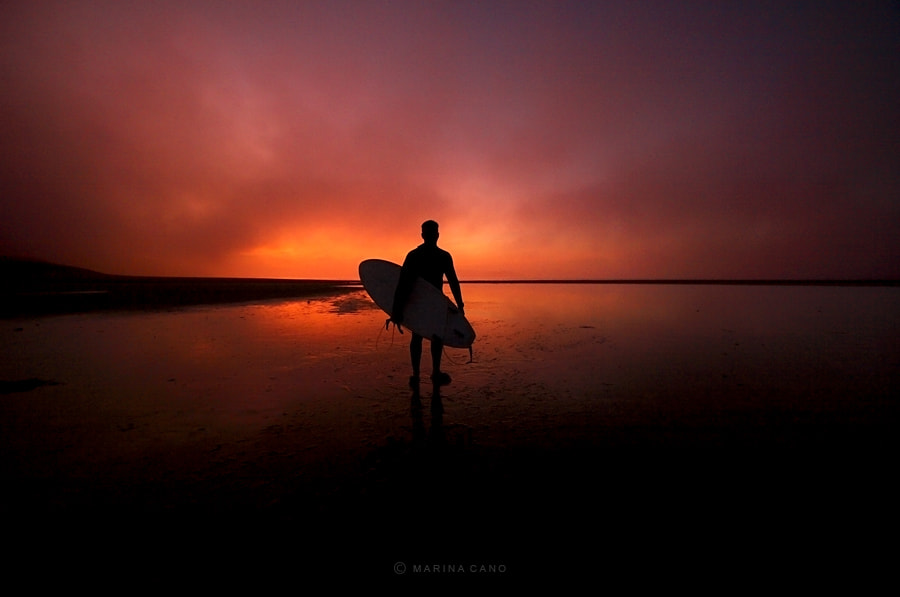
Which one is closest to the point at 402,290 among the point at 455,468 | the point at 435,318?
the point at 435,318

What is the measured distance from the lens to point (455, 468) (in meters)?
3.19

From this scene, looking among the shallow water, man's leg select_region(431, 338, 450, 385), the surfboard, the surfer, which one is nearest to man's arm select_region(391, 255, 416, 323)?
the surfer

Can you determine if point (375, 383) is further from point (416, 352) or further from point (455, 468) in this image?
point (455, 468)

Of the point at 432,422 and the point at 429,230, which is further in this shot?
the point at 429,230

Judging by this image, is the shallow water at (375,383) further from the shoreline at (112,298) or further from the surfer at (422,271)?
the shoreline at (112,298)

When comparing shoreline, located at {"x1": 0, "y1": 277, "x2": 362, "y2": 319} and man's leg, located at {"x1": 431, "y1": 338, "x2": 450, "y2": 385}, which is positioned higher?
shoreline, located at {"x1": 0, "y1": 277, "x2": 362, "y2": 319}

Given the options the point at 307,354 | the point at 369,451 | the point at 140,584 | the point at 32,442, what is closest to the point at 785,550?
the point at 369,451

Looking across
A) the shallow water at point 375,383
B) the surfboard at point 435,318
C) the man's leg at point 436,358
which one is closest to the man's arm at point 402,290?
the surfboard at point 435,318

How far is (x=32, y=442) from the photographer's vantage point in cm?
368

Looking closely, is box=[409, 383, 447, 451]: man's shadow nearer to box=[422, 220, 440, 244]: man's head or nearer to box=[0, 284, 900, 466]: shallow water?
box=[0, 284, 900, 466]: shallow water

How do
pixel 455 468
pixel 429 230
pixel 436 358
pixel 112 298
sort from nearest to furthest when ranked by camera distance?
pixel 455 468 < pixel 436 358 < pixel 429 230 < pixel 112 298

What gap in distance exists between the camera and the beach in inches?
86.4

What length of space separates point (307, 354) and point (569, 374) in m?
6.18

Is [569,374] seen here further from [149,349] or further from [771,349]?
[149,349]
